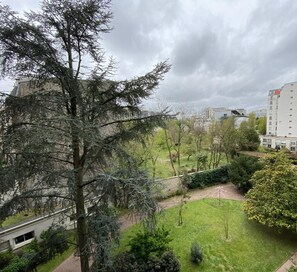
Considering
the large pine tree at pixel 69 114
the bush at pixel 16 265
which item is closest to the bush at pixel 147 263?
the large pine tree at pixel 69 114

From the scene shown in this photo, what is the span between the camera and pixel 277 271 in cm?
923

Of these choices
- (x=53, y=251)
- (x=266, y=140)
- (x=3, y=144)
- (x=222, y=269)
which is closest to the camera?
(x=3, y=144)

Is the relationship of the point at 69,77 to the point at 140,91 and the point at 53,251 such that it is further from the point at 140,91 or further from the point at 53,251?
the point at 53,251

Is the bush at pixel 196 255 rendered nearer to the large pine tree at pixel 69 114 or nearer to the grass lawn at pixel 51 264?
the large pine tree at pixel 69 114

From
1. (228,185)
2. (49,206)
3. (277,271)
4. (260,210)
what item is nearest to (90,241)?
(49,206)

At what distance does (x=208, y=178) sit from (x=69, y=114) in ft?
58.7

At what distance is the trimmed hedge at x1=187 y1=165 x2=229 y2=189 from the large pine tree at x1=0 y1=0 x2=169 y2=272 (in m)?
14.3

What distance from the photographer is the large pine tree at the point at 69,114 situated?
4523mm

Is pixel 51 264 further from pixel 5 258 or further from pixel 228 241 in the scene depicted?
pixel 228 241

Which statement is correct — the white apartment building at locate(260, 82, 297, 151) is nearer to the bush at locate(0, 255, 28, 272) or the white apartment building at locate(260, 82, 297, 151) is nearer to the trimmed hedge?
the trimmed hedge

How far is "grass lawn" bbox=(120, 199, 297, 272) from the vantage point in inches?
Answer: 376

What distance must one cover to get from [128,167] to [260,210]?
394 inches

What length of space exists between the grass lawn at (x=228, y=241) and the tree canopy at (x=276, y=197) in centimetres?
88

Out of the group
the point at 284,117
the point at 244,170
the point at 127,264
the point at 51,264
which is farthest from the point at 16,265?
the point at 284,117
